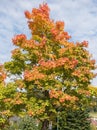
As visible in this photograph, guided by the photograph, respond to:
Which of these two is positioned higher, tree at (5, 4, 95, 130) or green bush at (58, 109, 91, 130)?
green bush at (58, 109, 91, 130)

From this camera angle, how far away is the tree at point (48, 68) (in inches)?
1072

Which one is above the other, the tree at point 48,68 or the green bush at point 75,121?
the green bush at point 75,121

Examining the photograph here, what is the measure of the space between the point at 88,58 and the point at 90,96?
110 inches

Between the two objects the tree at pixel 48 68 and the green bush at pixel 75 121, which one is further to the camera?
the green bush at pixel 75 121

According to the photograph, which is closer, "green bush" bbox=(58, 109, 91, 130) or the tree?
the tree

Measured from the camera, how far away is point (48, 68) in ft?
89.6

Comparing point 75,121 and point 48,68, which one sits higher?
point 75,121

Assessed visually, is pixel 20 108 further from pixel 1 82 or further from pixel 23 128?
pixel 23 128

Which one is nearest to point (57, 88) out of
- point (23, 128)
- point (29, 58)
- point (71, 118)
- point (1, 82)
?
point (29, 58)

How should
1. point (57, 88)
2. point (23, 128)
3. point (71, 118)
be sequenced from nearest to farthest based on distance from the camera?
1. point (57, 88)
2. point (71, 118)
3. point (23, 128)

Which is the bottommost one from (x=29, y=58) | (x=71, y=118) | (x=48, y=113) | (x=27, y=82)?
(x=48, y=113)

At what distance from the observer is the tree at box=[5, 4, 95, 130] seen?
27.2m

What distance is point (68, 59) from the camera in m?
27.5

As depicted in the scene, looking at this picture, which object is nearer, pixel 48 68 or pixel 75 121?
pixel 48 68
